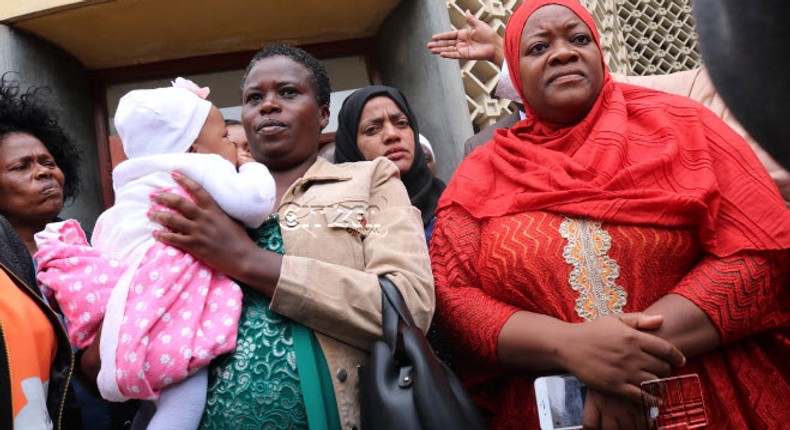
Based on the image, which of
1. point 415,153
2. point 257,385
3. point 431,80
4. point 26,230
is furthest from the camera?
point 431,80

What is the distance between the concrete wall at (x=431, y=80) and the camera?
13.3 feet

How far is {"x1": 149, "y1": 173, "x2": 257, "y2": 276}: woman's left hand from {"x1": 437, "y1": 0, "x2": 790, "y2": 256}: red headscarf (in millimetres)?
670

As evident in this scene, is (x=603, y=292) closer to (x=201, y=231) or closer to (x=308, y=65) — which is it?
(x=201, y=231)

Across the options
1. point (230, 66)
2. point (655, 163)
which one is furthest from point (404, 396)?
point (230, 66)

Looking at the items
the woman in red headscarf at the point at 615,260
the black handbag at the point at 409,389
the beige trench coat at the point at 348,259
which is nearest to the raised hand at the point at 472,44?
the woman in red headscarf at the point at 615,260

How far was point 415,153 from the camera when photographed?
123 inches

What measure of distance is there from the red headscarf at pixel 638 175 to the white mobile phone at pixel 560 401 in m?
0.44

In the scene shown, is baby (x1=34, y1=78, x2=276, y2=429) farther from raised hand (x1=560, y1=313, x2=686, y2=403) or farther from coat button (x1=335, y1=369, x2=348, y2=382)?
raised hand (x1=560, y1=313, x2=686, y2=403)

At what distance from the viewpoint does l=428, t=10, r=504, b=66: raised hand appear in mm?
3113

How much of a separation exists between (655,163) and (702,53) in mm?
1382

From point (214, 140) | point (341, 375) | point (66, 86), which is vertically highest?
point (66, 86)

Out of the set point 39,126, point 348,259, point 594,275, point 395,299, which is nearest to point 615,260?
point 594,275

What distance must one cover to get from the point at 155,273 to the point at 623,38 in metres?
4.41

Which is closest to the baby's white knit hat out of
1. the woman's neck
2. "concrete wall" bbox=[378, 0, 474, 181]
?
Answer: the woman's neck
